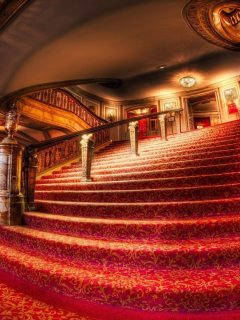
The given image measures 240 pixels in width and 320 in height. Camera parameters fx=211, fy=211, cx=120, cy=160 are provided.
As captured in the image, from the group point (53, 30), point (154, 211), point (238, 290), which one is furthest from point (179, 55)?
point (238, 290)

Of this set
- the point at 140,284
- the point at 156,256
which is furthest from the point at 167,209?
the point at 140,284

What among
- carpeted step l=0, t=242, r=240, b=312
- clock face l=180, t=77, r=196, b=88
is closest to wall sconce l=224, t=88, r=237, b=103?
clock face l=180, t=77, r=196, b=88

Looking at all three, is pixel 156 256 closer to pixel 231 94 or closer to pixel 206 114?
pixel 231 94

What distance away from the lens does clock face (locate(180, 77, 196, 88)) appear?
9.24m

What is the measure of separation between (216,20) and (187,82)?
10.6 feet

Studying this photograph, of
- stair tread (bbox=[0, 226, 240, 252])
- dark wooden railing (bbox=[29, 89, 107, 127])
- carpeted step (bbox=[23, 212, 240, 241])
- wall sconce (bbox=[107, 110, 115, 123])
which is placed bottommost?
stair tread (bbox=[0, 226, 240, 252])

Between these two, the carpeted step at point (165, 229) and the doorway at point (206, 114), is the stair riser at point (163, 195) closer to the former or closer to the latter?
the carpeted step at point (165, 229)

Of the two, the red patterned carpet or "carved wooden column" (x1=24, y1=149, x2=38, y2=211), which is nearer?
the red patterned carpet

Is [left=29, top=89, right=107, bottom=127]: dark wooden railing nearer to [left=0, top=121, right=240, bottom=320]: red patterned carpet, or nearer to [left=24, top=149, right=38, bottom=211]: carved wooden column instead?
[left=24, top=149, right=38, bottom=211]: carved wooden column

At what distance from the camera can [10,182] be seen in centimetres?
235

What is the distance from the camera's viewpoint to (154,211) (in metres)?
2.00

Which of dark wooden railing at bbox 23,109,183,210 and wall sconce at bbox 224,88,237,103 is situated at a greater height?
wall sconce at bbox 224,88,237,103

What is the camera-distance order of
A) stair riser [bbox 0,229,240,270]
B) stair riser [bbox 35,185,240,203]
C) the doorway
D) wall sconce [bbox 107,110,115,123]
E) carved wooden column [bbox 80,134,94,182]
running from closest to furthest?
stair riser [bbox 0,229,240,270] < stair riser [bbox 35,185,240,203] < carved wooden column [bbox 80,134,94,182] < wall sconce [bbox 107,110,115,123] < the doorway

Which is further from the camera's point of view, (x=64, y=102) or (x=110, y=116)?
(x=110, y=116)
